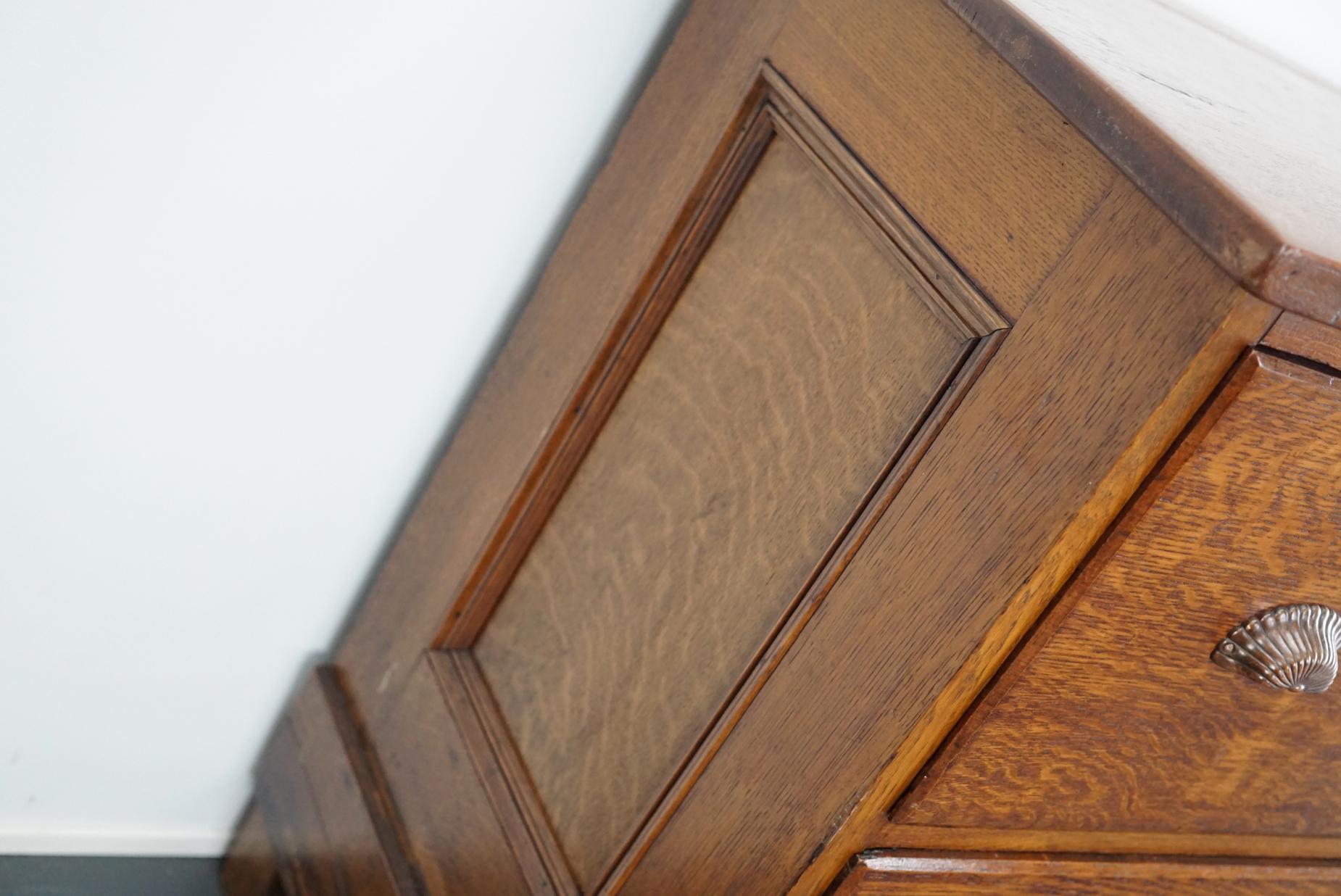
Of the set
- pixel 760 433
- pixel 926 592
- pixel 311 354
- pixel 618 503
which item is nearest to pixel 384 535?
pixel 311 354

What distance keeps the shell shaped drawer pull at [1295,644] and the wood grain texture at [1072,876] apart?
0.44ft

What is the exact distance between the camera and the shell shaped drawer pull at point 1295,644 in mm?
476

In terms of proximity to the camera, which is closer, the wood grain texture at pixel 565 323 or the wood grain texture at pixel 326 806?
the wood grain texture at pixel 565 323

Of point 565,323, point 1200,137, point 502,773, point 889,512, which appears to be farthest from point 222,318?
point 1200,137

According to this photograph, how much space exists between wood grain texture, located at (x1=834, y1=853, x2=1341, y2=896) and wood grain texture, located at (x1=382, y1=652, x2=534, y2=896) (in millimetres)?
213

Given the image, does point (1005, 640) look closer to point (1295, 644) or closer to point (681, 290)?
point (1295, 644)

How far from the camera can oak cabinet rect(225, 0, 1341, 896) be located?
0.42 meters

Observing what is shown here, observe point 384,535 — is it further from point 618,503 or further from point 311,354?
point 618,503

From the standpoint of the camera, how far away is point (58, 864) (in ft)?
2.75

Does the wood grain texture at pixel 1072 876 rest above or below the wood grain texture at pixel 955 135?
below

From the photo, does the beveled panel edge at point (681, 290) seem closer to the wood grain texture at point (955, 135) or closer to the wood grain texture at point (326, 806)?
the wood grain texture at point (955, 135)

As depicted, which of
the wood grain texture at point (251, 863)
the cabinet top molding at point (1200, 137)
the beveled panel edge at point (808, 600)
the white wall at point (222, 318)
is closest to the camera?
the cabinet top molding at point (1200, 137)

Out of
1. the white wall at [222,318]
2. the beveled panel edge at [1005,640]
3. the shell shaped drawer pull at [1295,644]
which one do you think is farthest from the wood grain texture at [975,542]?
the white wall at [222,318]

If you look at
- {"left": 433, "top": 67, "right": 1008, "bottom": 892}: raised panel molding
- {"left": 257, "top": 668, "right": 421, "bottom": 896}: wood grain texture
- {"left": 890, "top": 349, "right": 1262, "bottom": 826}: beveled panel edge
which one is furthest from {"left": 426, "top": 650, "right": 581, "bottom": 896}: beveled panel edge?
{"left": 890, "top": 349, "right": 1262, "bottom": 826}: beveled panel edge
